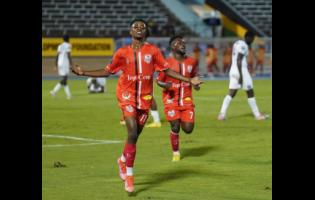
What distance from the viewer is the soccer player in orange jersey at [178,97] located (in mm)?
17391

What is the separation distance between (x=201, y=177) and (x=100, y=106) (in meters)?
16.0

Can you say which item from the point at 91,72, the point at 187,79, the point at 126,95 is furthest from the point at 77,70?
the point at 187,79

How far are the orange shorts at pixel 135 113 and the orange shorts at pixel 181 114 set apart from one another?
3416mm

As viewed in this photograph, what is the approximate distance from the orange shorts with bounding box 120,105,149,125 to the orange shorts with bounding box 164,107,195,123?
3416 mm

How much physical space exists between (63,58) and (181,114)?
1792 cm

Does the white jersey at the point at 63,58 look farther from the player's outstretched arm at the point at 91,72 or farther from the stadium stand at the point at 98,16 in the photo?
the player's outstretched arm at the point at 91,72

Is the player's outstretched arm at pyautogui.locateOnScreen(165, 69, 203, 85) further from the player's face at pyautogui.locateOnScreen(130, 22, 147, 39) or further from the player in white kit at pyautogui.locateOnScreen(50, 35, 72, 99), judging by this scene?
the player in white kit at pyautogui.locateOnScreen(50, 35, 72, 99)

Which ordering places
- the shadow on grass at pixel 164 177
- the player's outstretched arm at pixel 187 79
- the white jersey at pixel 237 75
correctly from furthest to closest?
the white jersey at pixel 237 75 < the shadow on grass at pixel 164 177 < the player's outstretched arm at pixel 187 79

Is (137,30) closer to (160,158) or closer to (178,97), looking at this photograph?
(178,97)

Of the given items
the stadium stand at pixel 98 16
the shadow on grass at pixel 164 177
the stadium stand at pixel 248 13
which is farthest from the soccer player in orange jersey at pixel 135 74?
the stadium stand at pixel 248 13

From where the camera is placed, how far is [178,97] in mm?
17797
